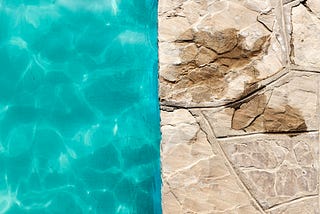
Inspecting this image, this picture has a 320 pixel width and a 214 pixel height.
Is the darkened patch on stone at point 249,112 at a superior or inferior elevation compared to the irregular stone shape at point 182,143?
superior

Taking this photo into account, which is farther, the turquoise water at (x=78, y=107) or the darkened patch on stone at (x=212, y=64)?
the turquoise water at (x=78, y=107)

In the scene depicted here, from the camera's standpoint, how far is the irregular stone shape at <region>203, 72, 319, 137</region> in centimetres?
416

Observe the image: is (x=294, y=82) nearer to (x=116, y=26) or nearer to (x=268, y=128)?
(x=268, y=128)

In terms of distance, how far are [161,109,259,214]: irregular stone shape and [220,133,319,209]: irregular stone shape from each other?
0.31 feet

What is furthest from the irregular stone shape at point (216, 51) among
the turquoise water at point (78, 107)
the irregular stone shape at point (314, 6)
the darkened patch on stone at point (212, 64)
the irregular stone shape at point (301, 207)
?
the irregular stone shape at point (301, 207)

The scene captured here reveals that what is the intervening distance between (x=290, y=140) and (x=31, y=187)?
2.04 metres

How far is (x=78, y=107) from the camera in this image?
4.75 m

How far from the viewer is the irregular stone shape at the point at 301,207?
4.21m

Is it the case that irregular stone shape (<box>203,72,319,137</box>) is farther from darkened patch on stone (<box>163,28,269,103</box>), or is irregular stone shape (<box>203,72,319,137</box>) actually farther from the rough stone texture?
darkened patch on stone (<box>163,28,269,103</box>)

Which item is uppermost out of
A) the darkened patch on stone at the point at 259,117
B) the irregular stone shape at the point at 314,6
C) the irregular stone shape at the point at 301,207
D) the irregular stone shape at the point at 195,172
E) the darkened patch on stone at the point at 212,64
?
the irregular stone shape at the point at 314,6

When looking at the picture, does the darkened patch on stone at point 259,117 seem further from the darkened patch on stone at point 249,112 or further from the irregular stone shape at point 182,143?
the irregular stone shape at point 182,143

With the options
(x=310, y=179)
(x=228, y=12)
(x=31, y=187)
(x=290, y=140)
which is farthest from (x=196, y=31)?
(x=31, y=187)

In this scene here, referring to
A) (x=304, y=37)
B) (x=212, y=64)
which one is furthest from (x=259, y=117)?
(x=304, y=37)

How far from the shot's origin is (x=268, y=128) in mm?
4168
